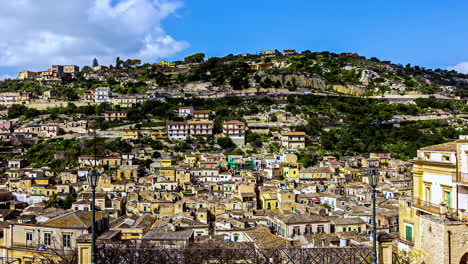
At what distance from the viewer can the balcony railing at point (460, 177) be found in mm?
10289

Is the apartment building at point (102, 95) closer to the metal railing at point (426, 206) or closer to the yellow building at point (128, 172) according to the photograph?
the yellow building at point (128, 172)

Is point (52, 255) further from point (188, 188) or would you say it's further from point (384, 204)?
point (188, 188)

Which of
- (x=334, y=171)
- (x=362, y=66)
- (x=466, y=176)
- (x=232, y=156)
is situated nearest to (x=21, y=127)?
(x=232, y=156)

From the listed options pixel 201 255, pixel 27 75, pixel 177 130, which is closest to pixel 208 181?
pixel 177 130

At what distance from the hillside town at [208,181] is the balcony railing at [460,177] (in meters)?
0.05

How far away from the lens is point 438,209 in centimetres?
1093

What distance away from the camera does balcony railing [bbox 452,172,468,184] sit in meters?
10.3

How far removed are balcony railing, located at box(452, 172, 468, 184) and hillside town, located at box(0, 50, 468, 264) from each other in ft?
0.17

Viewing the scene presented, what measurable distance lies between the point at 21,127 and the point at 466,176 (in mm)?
62711

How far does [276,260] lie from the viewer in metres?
11.1

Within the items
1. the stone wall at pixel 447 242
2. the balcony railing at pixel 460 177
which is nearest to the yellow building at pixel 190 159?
the balcony railing at pixel 460 177

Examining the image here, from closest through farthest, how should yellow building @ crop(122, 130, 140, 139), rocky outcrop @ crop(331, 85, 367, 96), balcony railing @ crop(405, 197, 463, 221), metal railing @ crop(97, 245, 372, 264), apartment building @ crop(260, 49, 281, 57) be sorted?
1. balcony railing @ crop(405, 197, 463, 221)
2. metal railing @ crop(97, 245, 372, 264)
3. yellow building @ crop(122, 130, 140, 139)
4. rocky outcrop @ crop(331, 85, 367, 96)
5. apartment building @ crop(260, 49, 281, 57)

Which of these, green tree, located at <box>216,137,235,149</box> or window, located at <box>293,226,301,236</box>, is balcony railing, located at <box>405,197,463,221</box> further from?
green tree, located at <box>216,137,235,149</box>

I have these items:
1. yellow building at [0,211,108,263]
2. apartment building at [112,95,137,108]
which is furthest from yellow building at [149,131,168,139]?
yellow building at [0,211,108,263]
